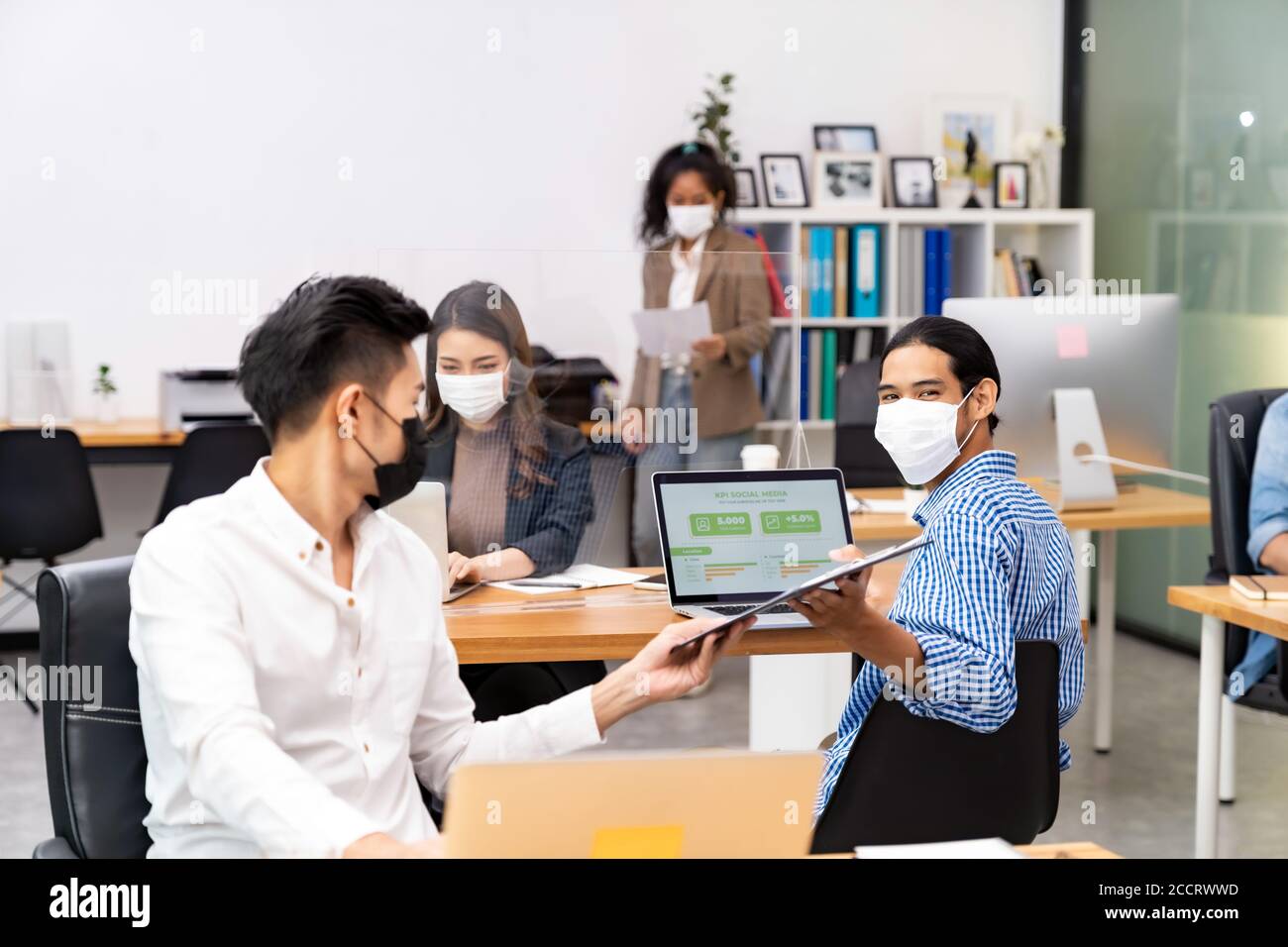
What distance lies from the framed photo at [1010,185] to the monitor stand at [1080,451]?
208 centimetres

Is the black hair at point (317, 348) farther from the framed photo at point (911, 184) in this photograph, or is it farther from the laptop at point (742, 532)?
the framed photo at point (911, 184)

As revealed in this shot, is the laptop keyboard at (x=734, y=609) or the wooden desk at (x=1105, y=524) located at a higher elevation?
the laptop keyboard at (x=734, y=609)

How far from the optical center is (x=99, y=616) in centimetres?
154

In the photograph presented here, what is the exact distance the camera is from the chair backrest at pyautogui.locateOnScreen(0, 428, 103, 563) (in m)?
4.30

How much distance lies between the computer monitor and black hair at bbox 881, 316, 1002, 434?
1325 millimetres

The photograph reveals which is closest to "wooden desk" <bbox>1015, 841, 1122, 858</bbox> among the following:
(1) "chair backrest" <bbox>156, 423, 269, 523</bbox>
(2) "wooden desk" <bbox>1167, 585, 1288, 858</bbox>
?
(2) "wooden desk" <bbox>1167, 585, 1288, 858</bbox>

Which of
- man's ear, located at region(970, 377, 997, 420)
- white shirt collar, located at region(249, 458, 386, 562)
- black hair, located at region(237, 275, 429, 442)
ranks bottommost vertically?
white shirt collar, located at region(249, 458, 386, 562)

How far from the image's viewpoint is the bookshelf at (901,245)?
5.23 meters

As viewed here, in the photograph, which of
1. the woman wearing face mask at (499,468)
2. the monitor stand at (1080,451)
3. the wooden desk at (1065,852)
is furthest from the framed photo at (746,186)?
the wooden desk at (1065,852)

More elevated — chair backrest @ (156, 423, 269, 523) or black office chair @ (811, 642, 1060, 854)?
chair backrest @ (156, 423, 269, 523)

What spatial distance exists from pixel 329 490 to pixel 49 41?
4.25 metres

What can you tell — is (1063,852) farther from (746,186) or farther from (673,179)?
(746,186)

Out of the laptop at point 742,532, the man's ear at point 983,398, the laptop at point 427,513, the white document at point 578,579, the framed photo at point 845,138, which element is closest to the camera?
the man's ear at point 983,398

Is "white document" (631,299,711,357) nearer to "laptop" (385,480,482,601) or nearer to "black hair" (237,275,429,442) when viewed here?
"laptop" (385,480,482,601)
